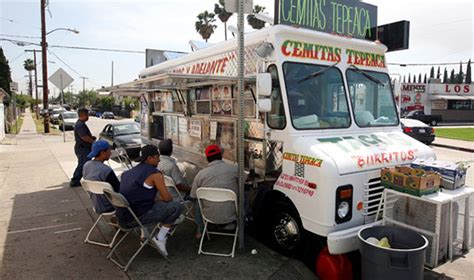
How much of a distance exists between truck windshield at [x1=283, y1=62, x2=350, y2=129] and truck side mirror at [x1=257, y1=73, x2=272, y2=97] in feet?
0.89

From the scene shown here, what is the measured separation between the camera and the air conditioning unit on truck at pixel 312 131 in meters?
3.55

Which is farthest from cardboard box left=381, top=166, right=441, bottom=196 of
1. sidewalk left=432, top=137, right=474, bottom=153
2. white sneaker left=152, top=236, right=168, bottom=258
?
sidewalk left=432, top=137, right=474, bottom=153

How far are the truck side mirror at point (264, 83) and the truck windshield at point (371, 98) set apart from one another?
118 centimetres

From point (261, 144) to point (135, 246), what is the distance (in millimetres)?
2017

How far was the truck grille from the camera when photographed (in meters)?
3.71

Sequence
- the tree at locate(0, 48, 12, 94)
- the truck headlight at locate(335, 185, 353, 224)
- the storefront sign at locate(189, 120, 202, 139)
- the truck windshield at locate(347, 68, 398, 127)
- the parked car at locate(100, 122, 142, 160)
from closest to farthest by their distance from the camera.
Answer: the truck headlight at locate(335, 185, 353, 224)
the truck windshield at locate(347, 68, 398, 127)
the storefront sign at locate(189, 120, 202, 139)
the parked car at locate(100, 122, 142, 160)
the tree at locate(0, 48, 12, 94)

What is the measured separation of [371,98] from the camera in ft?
15.6

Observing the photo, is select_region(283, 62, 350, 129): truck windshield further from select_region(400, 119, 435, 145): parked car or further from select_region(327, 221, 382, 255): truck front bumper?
select_region(400, 119, 435, 145): parked car

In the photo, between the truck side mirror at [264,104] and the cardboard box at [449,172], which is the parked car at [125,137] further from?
the cardboard box at [449,172]

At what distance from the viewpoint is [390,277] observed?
2.96 m

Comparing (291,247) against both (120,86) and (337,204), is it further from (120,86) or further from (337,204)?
(120,86)

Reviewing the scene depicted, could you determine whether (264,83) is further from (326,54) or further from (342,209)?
(342,209)

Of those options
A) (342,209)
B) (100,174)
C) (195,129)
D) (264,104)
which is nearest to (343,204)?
(342,209)

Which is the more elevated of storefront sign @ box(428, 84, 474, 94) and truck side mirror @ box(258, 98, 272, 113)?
storefront sign @ box(428, 84, 474, 94)
